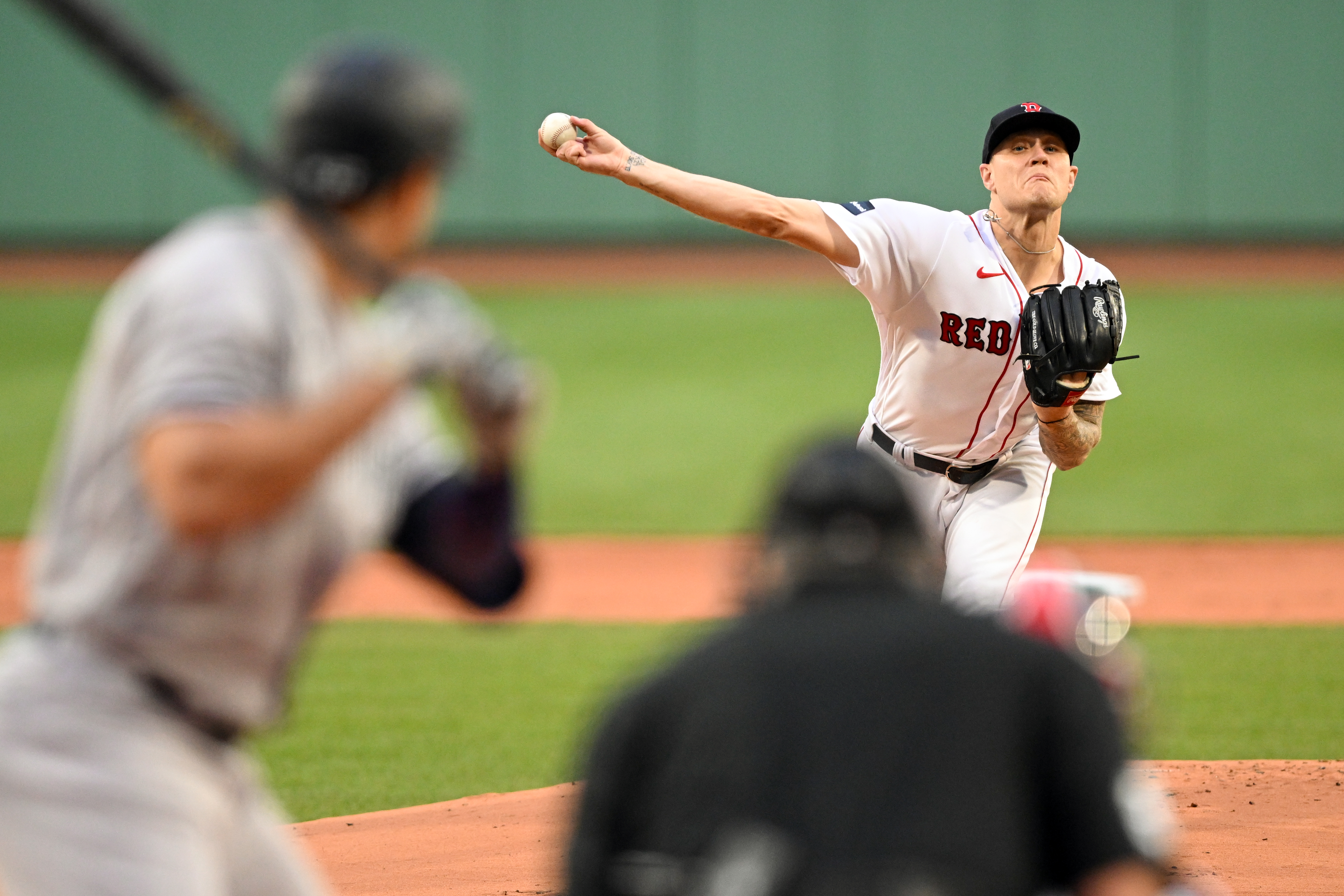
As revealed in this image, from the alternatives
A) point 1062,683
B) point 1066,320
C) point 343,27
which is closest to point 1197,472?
point 1066,320

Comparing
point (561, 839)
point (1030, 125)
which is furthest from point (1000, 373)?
point (561, 839)

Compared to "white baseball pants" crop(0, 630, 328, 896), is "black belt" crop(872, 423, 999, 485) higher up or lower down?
lower down

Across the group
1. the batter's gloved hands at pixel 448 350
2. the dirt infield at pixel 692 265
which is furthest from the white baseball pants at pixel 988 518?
the dirt infield at pixel 692 265

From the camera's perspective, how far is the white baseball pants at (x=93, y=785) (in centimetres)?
203

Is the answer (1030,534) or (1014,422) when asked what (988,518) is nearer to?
(1030,534)

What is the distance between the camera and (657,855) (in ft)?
5.97

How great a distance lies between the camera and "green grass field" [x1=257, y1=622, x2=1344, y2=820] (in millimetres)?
6426

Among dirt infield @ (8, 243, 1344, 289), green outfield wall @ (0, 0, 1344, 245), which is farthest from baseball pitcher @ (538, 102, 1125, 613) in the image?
dirt infield @ (8, 243, 1344, 289)

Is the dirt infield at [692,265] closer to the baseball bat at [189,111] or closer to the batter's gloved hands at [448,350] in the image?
the baseball bat at [189,111]

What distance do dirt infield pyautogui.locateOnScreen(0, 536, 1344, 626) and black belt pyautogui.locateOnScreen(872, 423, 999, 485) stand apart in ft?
12.2

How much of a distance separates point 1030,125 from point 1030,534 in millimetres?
1468

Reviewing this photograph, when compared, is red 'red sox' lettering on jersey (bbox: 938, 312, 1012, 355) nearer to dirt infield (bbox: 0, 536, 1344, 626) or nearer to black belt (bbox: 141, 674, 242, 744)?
black belt (bbox: 141, 674, 242, 744)

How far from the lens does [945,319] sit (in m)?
5.20

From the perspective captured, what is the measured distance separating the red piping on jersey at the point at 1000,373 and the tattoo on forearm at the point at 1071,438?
157mm
